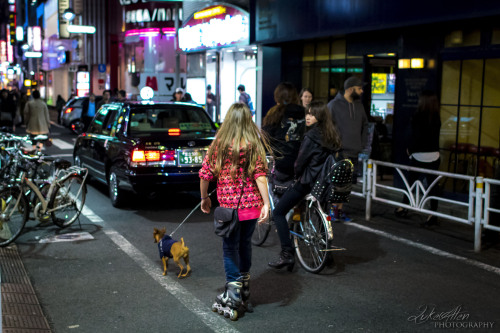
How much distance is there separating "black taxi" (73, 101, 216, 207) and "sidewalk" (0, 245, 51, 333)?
2.81m

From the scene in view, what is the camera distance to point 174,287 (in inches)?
238

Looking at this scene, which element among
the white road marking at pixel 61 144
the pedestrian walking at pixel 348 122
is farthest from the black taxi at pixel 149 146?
the white road marking at pixel 61 144

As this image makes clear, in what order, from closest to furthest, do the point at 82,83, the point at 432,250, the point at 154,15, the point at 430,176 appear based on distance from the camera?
1. the point at 432,250
2. the point at 430,176
3. the point at 154,15
4. the point at 82,83

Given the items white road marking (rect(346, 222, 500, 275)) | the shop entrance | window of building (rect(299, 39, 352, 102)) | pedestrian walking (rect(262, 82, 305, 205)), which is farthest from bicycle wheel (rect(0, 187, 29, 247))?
window of building (rect(299, 39, 352, 102))

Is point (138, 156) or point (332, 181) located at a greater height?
point (332, 181)

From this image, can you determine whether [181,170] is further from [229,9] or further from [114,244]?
[229,9]

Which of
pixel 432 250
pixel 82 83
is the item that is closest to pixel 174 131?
pixel 432 250

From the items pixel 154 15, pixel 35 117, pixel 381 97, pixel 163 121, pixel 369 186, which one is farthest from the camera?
pixel 154 15

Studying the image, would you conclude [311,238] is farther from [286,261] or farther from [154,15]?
[154,15]

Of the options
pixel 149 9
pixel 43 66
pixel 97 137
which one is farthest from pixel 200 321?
pixel 43 66

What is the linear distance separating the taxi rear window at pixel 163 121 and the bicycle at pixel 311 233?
11.7ft

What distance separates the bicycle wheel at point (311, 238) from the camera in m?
6.43

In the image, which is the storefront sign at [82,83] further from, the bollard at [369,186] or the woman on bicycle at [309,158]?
the woman on bicycle at [309,158]

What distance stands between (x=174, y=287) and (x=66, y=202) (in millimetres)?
3197
